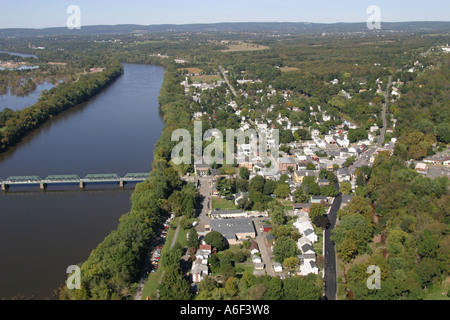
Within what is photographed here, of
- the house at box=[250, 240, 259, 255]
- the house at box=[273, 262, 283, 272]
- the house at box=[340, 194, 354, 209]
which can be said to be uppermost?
the house at box=[340, 194, 354, 209]

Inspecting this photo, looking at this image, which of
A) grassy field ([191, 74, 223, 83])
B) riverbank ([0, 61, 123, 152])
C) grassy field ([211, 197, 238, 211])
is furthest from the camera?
grassy field ([191, 74, 223, 83])

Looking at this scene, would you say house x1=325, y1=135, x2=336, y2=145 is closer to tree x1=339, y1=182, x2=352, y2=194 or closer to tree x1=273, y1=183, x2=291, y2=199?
tree x1=339, y1=182, x2=352, y2=194

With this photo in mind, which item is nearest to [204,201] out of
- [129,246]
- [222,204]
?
[222,204]

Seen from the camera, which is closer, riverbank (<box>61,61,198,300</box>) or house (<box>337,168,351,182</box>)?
riverbank (<box>61,61,198,300</box>)

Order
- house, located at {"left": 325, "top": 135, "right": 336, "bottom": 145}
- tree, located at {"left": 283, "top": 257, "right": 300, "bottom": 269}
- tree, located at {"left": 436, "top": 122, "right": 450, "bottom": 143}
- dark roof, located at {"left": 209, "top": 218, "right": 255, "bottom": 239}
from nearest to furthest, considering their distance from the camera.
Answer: tree, located at {"left": 283, "top": 257, "right": 300, "bottom": 269} < dark roof, located at {"left": 209, "top": 218, "right": 255, "bottom": 239} < tree, located at {"left": 436, "top": 122, "right": 450, "bottom": 143} < house, located at {"left": 325, "top": 135, "right": 336, "bottom": 145}

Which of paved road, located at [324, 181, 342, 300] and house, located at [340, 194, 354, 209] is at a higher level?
house, located at [340, 194, 354, 209]

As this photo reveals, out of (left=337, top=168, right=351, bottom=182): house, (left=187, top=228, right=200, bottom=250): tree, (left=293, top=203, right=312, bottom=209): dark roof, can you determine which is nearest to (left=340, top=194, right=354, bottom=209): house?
(left=293, top=203, right=312, bottom=209): dark roof

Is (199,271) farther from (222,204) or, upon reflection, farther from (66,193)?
(66,193)

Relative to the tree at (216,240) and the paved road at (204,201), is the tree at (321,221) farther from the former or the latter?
the paved road at (204,201)
